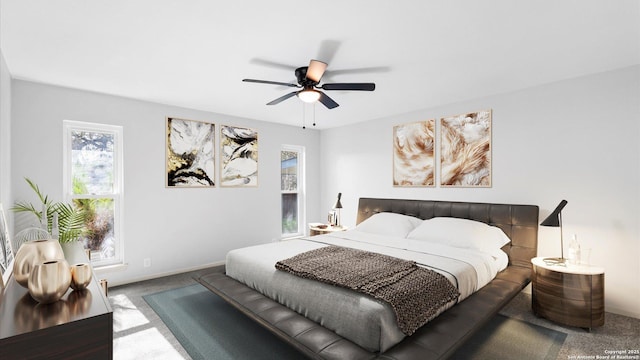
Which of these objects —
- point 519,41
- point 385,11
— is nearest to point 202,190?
point 385,11

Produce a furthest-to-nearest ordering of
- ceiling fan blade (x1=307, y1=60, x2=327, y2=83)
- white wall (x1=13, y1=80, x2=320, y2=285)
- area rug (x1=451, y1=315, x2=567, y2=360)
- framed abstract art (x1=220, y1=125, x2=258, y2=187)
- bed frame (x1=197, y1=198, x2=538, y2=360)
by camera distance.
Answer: framed abstract art (x1=220, y1=125, x2=258, y2=187) < white wall (x1=13, y1=80, x2=320, y2=285) < ceiling fan blade (x1=307, y1=60, x2=327, y2=83) < area rug (x1=451, y1=315, x2=567, y2=360) < bed frame (x1=197, y1=198, x2=538, y2=360)

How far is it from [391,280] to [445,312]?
1.59 ft

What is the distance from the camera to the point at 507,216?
11.3ft

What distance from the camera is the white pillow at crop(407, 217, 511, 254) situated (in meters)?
3.18

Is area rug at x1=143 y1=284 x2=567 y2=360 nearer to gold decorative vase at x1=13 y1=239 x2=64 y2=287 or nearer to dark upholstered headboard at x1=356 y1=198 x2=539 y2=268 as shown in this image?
dark upholstered headboard at x1=356 y1=198 x2=539 y2=268

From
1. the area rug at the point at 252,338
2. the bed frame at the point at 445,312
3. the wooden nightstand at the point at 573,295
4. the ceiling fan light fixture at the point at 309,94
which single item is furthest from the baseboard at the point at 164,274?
the wooden nightstand at the point at 573,295

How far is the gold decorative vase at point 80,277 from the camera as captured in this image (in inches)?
54.2

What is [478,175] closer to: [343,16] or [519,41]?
[519,41]

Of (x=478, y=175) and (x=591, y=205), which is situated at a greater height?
(x=478, y=175)

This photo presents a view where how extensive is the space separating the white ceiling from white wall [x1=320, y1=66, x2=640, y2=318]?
23cm

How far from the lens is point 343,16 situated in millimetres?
1966

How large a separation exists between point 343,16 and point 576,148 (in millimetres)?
2791

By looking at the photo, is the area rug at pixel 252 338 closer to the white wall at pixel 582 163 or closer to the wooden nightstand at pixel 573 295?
the wooden nightstand at pixel 573 295

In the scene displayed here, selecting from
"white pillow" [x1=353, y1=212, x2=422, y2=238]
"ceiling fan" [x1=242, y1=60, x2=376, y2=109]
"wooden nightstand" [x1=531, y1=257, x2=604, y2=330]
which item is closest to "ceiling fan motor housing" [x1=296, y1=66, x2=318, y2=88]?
"ceiling fan" [x1=242, y1=60, x2=376, y2=109]
